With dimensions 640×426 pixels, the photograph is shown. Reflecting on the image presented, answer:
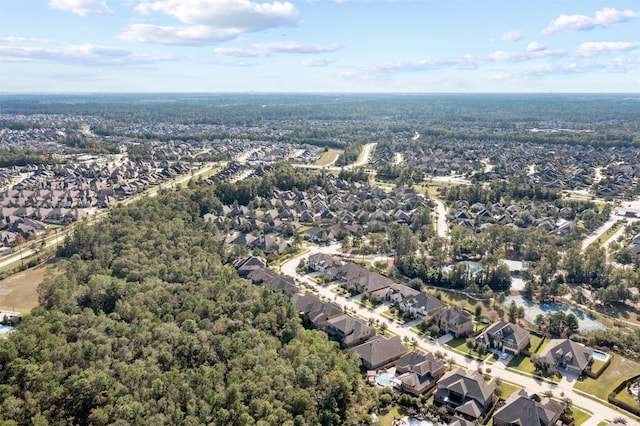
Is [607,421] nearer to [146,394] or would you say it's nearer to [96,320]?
[146,394]

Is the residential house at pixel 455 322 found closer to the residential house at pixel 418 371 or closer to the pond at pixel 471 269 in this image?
the residential house at pixel 418 371

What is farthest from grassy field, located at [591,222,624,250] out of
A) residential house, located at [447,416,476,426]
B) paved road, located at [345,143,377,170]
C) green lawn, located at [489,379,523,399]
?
paved road, located at [345,143,377,170]

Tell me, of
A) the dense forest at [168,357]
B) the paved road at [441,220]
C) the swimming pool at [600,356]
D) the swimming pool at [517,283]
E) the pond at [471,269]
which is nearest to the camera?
the dense forest at [168,357]

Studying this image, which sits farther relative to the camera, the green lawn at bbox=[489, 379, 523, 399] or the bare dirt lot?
the bare dirt lot

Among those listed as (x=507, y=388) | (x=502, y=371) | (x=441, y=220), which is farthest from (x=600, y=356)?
(x=441, y=220)

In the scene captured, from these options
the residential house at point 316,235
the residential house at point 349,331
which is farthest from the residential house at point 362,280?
the residential house at point 316,235

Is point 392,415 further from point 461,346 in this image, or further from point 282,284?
point 282,284

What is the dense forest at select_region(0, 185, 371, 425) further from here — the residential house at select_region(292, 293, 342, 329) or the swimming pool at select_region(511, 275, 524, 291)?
the swimming pool at select_region(511, 275, 524, 291)
